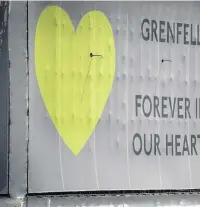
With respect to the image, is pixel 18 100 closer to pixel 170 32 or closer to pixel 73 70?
pixel 73 70

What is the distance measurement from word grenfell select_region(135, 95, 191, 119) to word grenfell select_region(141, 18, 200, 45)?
449 millimetres

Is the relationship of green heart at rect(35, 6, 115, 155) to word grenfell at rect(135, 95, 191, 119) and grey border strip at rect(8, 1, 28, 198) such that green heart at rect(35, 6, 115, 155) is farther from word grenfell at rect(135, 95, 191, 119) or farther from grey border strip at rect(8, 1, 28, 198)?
word grenfell at rect(135, 95, 191, 119)

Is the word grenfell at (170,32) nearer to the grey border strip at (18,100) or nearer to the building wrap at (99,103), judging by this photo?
the building wrap at (99,103)

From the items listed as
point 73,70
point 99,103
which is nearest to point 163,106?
point 99,103

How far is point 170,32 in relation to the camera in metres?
5.50

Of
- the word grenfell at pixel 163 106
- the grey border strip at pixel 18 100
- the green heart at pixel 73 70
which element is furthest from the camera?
the word grenfell at pixel 163 106

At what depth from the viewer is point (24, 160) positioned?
4902 millimetres

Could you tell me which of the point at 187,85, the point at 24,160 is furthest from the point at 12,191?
the point at 187,85

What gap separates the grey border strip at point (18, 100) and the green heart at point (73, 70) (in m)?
0.11

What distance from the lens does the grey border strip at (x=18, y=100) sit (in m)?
4.87

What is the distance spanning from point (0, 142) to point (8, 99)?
30 cm

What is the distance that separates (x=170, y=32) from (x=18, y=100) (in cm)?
136

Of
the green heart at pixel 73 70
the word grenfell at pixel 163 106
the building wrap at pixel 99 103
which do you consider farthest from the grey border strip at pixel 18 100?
the word grenfell at pixel 163 106

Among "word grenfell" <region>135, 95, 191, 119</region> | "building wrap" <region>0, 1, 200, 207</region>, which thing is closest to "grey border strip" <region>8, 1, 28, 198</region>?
"building wrap" <region>0, 1, 200, 207</region>
